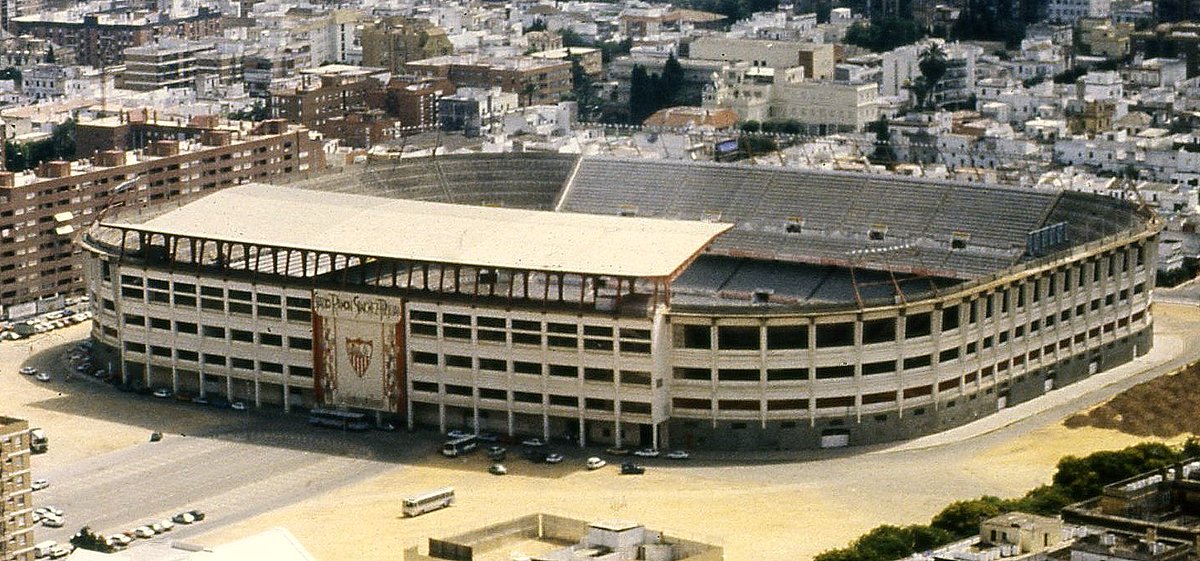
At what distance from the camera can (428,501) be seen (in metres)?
78.4

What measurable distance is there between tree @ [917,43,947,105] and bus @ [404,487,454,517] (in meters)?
76.9

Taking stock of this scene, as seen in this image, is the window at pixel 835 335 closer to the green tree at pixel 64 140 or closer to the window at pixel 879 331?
the window at pixel 879 331

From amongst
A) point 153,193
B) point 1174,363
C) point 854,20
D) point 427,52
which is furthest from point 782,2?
point 1174,363

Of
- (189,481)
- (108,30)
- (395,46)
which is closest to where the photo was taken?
(189,481)

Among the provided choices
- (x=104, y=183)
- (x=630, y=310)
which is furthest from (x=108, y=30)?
(x=630, y=310)

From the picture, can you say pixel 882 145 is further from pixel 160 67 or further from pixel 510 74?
pixel 160 67

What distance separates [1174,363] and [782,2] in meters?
99.4

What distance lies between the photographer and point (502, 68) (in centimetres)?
15812

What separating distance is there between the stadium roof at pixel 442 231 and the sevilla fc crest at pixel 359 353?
2.56 metres

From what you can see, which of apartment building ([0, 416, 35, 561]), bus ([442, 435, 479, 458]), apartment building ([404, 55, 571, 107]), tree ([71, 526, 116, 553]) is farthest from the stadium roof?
apartment building ([404, 55, 571, 107])

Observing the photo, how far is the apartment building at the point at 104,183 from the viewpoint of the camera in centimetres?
10662

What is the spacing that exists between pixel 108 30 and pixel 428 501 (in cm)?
10632

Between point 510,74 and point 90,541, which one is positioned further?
point 510,74

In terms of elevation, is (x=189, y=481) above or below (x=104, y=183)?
below
